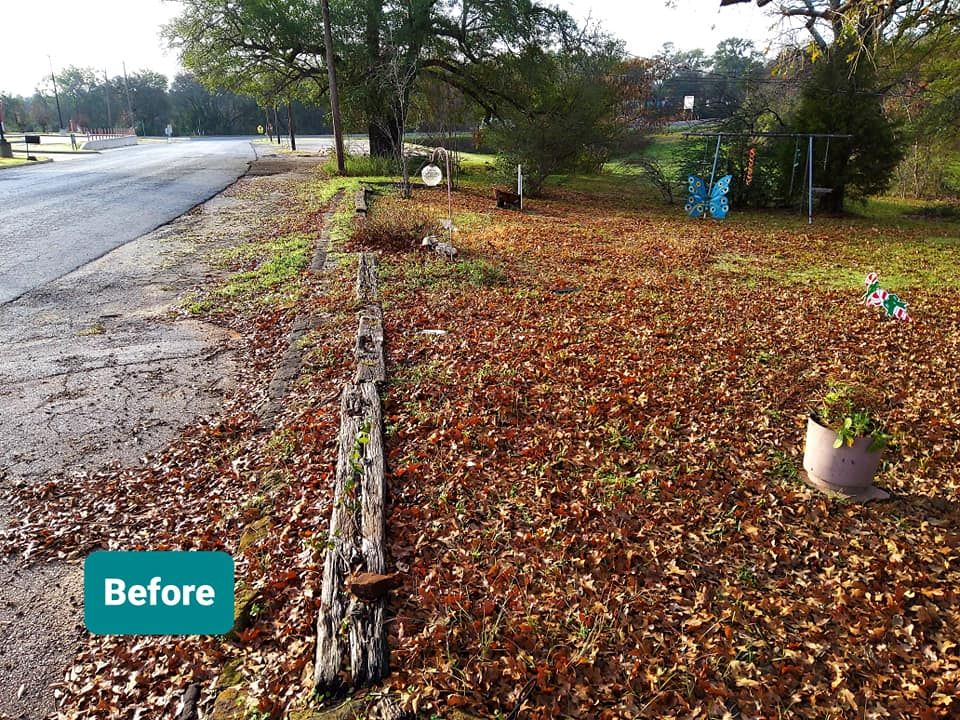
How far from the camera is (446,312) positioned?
24.1ft

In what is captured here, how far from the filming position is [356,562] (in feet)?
10.1

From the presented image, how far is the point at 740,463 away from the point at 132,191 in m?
18.0

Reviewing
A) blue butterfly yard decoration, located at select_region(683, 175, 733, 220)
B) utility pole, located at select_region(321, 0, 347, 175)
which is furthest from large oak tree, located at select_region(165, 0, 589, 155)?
blue butterfly yard decoration, located at select_region(683, 175, 733, 220)

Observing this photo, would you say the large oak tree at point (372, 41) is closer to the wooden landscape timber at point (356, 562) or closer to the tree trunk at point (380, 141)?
the tree trunk at point (380, 141)

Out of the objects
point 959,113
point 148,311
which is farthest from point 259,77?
point 959,113

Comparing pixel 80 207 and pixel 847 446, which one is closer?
pixel 847 446

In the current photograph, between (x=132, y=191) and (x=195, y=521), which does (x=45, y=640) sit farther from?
(x=132, y=191)

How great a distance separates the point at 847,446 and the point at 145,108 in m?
94.0

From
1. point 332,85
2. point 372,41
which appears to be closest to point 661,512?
point 332,85

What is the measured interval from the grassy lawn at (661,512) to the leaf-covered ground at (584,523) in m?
0.01

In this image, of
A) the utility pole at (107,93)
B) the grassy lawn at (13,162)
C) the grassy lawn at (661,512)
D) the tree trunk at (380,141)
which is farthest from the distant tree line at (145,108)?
the grassy lawn at (661,512)

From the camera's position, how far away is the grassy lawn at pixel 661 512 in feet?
8.64

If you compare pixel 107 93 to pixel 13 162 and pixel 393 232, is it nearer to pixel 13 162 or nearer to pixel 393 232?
pixel 13 162

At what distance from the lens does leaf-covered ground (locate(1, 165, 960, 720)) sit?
8.57 ft
